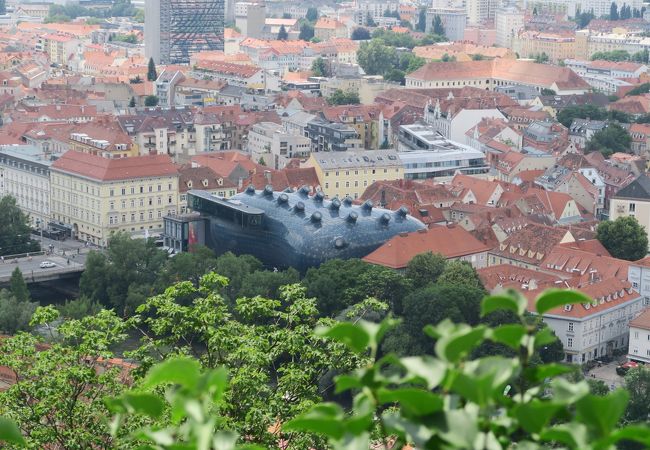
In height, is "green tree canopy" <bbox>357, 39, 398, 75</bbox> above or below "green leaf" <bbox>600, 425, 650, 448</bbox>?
below

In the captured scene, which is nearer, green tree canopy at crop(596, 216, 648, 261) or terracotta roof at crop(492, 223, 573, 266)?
terracotta roof at crop(492, 223, 573, 266)

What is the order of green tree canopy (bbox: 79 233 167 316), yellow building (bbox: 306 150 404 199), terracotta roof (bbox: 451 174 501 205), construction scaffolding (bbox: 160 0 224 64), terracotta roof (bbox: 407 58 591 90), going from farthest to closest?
construction scaffolding (bbox: 160 0 224 64)
terracotta roof (bbox: 407 58 591 90)
yellow building (bbox: 306 150 404 199)
terracotta roof (bbox: 451 174 501 205)
green tree canopy (bbox: 79 233 167 316)

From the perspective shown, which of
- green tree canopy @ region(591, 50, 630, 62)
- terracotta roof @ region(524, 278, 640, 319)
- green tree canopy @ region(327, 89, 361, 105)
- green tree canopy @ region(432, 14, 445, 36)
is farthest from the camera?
green tree canopy @ region(432, 14, 445, 36)

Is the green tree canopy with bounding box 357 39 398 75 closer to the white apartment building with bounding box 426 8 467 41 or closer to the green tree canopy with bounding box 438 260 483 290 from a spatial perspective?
the white apartment building with bounding box 426 8 467 41

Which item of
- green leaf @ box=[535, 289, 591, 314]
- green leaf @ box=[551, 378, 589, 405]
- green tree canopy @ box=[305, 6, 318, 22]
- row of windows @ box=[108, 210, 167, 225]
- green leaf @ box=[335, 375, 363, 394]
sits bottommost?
row of windows @ box=[108, 210, 167, 225]

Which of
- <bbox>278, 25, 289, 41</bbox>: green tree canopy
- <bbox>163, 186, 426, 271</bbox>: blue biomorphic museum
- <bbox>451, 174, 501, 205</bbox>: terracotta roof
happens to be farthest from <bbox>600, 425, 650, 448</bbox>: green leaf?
<bbox>278, 25, 289, 41</bbox>: green tree canopy

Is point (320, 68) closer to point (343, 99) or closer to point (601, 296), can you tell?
point (343, 99)

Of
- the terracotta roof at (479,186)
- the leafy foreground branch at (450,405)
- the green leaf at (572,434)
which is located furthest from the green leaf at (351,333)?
the terracotta roof at (479,186)
